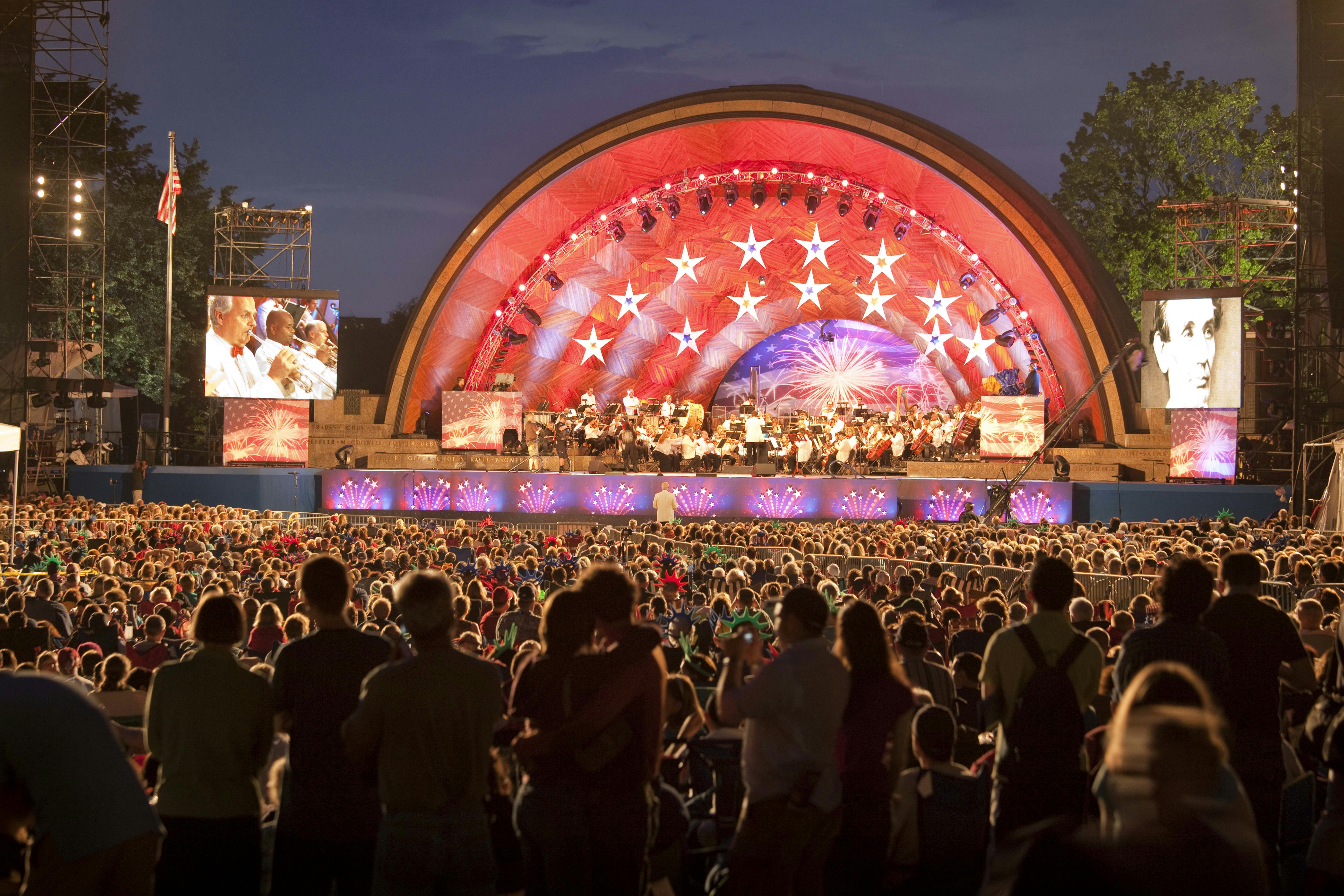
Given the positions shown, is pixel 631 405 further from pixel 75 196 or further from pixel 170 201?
pixel 75 196

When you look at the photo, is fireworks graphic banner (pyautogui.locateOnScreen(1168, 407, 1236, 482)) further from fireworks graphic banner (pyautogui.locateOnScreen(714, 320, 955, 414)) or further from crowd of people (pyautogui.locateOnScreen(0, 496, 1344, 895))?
crowd of people (pyautogui.locateOnScreen(0, 496, 1344, 895))

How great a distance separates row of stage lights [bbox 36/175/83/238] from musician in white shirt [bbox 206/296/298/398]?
3791 mm

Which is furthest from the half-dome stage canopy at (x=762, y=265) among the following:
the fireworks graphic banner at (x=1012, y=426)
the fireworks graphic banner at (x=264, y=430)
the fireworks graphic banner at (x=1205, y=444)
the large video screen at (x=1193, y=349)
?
the fireworks graphic banner at (x=264, y=430)

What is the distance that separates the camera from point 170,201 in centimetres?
3161

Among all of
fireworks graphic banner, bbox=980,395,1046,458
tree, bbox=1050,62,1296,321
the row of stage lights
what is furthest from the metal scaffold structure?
tree, bbox=1050,62,1296,321

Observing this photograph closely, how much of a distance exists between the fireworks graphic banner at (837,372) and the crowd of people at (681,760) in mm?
34393

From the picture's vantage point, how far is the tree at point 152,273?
137 feet

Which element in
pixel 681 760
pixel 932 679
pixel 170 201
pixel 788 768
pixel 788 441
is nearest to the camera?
pixel 788 768

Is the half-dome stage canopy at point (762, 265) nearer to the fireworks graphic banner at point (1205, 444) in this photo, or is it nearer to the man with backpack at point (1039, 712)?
the fireworks graphic banner at point (1205, 444)

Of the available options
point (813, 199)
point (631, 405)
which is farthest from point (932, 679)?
point (631, 405)

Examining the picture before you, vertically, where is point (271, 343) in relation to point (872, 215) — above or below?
below

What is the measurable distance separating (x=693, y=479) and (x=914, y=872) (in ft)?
83.7

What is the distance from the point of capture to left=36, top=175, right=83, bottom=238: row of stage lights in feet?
103

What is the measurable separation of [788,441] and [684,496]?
6.83 m
